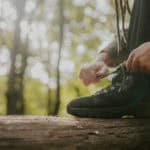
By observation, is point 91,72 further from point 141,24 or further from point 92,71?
point 141,24

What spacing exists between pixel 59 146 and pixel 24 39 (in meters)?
11.3

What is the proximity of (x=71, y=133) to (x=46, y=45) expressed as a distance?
→ 42.2 ft

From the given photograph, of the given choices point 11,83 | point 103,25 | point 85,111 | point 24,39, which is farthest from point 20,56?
point 85,111

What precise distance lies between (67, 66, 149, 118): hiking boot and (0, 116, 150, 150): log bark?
0.07 metres

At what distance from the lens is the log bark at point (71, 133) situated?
2160 millimetres

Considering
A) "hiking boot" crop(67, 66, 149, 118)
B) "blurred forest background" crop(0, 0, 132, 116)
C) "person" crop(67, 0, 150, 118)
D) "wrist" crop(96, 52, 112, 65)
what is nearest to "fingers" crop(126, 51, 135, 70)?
"person" crop(67, 0, 150, 118)

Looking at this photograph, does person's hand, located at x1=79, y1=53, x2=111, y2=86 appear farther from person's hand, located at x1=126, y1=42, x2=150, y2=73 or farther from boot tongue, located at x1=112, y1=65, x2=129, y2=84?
person's hand, located at x1=126, y1=42, x2=150, y2=73

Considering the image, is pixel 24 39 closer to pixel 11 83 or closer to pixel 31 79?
pixel 11 83

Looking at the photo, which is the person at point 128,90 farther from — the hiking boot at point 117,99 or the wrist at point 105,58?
the wrist at point 105,58

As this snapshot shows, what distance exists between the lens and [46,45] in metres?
15.0

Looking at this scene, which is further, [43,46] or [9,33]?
[43,46]

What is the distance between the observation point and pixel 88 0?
14250 millimetres

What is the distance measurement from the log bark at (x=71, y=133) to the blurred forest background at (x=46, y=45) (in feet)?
30.3

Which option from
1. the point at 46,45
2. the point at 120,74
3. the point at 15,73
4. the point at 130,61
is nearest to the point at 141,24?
the point at 130,61
